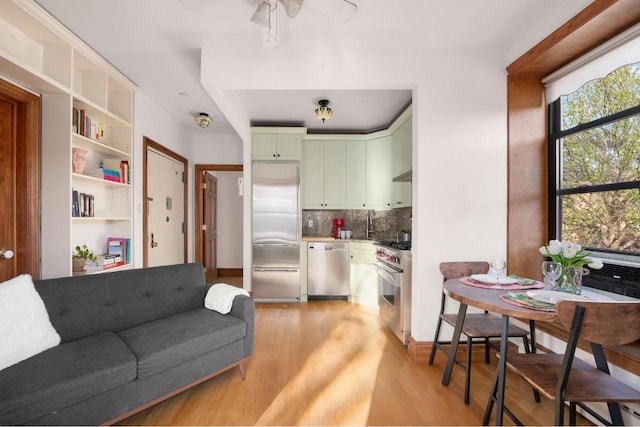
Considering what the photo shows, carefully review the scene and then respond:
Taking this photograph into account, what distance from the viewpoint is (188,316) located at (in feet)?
7.27

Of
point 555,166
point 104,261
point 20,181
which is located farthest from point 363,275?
point 20,181

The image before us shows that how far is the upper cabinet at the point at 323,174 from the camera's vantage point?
15.0 feet

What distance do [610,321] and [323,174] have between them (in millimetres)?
3670

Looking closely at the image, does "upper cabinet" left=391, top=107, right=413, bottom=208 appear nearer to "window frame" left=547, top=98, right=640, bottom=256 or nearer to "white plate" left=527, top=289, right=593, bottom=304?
"window frame" left=547, top=98, right=640, bottom=256

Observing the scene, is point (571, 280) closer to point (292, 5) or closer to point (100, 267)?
point (292, 5)

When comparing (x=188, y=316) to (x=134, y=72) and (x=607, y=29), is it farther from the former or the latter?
(x=607, y=29)

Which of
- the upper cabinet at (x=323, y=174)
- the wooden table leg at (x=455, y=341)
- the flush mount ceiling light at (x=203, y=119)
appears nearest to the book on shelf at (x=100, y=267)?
the flush mount ceiling light at (x=203, y=119)

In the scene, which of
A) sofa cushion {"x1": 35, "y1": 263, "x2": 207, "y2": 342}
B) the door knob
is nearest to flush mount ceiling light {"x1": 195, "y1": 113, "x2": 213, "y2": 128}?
sofa cushion {"x1": 35, "y1": 263, "x2": 207, "y2": 342}

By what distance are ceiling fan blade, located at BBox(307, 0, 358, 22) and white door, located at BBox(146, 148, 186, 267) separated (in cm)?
294

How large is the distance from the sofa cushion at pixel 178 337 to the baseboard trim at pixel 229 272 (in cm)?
→ 399

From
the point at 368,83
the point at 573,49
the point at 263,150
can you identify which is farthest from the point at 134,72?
the point at 573,49

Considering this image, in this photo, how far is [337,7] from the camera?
1.72 metres

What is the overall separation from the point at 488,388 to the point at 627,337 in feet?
3.69

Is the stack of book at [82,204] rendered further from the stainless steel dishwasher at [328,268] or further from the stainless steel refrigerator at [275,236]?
the stainless steel dishwasher at [328,268]
